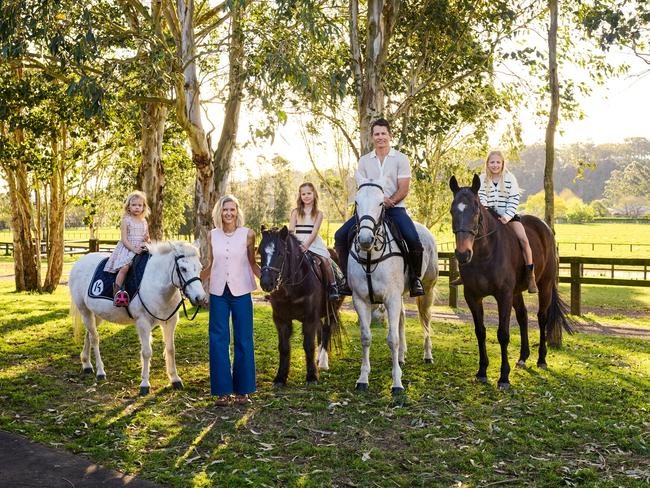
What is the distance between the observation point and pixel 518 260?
26.1 feet

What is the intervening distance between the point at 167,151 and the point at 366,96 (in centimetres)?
904

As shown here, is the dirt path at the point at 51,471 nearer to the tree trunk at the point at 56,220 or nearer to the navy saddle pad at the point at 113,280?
the navy saddle pad at the point at 113,280

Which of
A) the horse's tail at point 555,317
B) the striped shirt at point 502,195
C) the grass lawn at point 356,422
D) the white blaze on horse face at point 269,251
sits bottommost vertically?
the grass lawn at point 356,422

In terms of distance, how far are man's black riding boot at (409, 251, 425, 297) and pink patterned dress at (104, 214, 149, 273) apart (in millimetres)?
3409

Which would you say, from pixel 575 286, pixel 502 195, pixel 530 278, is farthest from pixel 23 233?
pixel 530 278

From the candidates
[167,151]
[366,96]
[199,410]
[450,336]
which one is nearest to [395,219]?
[199,410]

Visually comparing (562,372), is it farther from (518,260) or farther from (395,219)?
(395,219)

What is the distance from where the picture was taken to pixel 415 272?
25.1 feet

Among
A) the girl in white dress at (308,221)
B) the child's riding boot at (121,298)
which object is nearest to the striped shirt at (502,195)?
the girl in white dress at (308,221)

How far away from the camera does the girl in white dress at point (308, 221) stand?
25.1 ft

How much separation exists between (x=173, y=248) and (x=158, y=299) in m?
0.70

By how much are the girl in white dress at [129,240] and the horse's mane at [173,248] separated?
12.2 inches

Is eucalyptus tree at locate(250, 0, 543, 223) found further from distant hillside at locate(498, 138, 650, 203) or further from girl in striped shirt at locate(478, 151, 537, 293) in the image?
distant hillside at locate(498, 138, 650, 203)

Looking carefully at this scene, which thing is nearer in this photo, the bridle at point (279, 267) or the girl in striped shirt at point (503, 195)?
the bridle at point (279, 267)
